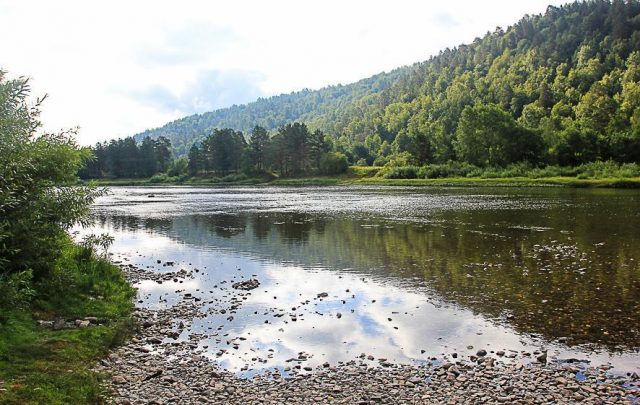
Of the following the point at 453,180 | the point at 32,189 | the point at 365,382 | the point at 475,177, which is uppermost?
the point at 32,189

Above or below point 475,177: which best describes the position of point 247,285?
above

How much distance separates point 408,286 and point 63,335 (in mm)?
14535

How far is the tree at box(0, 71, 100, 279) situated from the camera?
15062 mm

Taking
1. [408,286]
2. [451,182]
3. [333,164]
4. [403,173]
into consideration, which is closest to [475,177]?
[451,182]

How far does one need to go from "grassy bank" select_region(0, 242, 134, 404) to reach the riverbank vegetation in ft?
0.08

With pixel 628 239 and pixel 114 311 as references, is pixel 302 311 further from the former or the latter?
pixel 628 239

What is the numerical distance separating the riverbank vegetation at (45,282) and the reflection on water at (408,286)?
2922mm

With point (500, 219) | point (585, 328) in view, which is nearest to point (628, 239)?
point (500, 219)

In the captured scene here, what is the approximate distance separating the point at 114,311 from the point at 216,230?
1137 inches

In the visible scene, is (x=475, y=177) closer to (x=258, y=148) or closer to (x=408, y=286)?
(x=258, y=148)

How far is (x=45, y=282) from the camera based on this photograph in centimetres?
1748

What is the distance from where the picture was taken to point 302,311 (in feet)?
62.0

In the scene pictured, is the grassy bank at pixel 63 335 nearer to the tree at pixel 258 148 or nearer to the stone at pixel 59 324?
the stone at pixel 59 324

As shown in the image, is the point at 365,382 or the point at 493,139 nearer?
the point at 365,382
